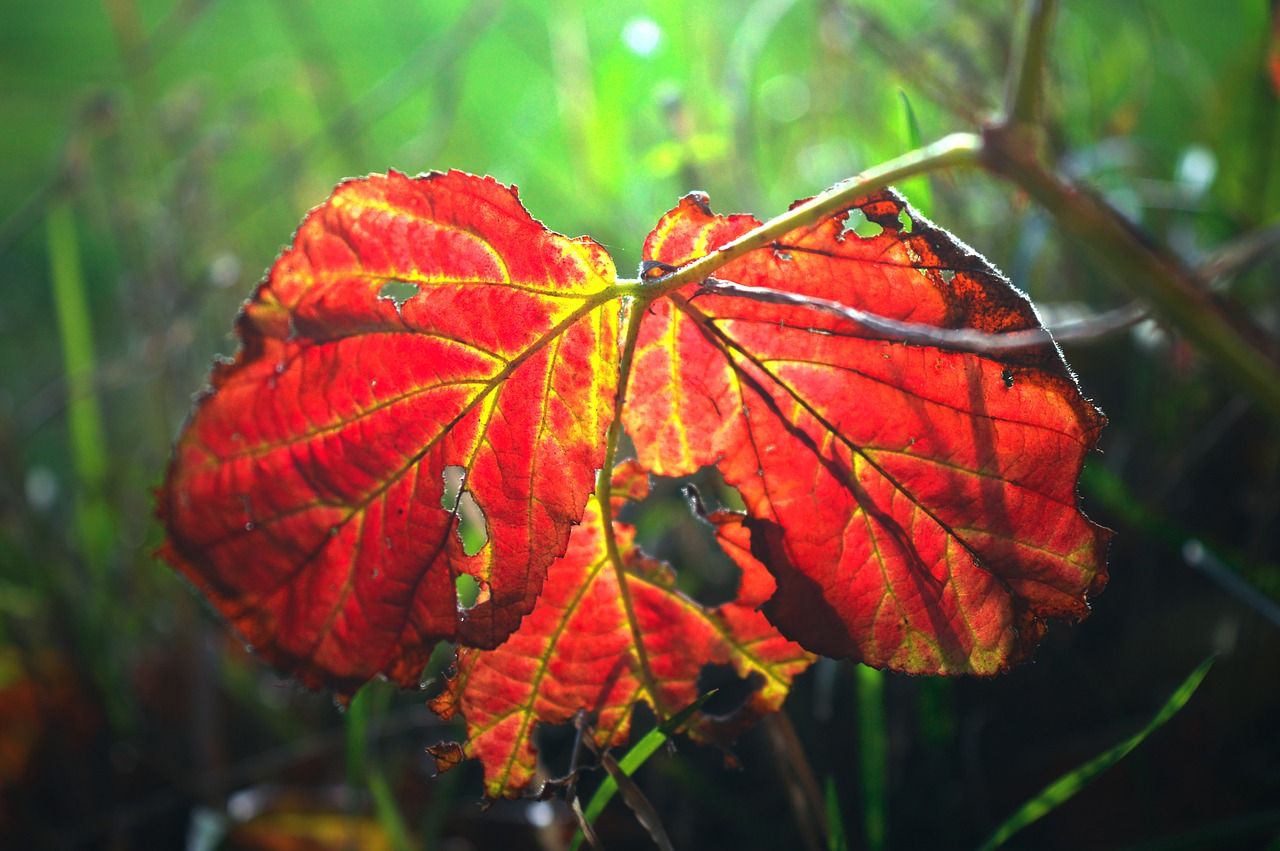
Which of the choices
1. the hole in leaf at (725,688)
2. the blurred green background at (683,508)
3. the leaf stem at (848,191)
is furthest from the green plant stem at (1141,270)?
the hole in leaf at (725,688)

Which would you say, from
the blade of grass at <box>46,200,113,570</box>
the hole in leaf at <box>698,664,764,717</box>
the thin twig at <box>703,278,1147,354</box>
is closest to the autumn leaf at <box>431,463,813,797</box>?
the thin twig at <box>703,278,1147,354</box>

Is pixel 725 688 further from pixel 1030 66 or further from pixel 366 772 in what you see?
pixel 1030 66

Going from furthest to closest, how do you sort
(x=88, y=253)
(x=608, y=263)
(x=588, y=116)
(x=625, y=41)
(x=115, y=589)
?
(x=88, y=253) < (x=115, y=589) < (x=588, y=116) < (x=625, y=41) < (x=608, y=263)

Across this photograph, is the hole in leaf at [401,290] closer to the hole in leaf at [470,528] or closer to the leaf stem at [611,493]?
the leaf stem at [611,493]

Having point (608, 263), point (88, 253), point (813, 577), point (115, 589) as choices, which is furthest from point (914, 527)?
point (88, 253)

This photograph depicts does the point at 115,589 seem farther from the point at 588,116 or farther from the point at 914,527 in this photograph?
the point at 914,527
